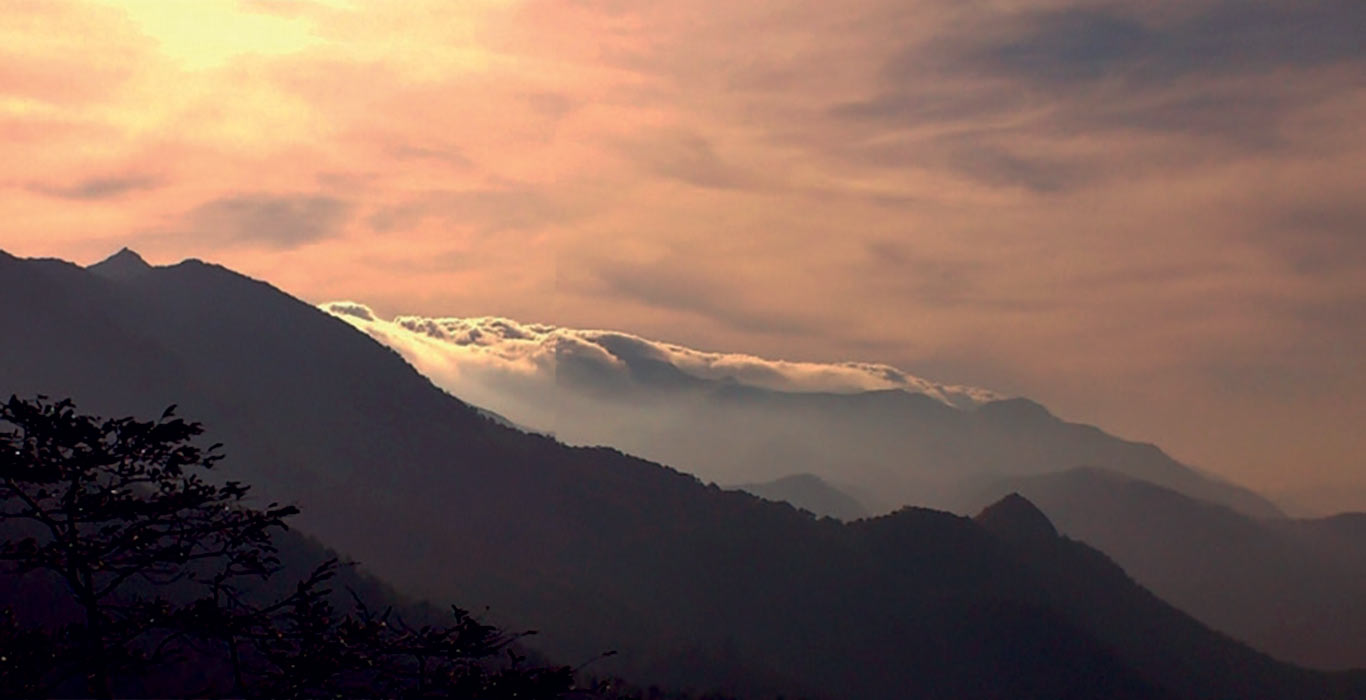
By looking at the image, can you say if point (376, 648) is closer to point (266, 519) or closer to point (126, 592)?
point (266, 519)

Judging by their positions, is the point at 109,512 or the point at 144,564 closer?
the point at 144,564

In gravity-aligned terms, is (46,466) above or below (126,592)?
above

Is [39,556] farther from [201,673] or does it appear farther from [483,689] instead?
[201,673]

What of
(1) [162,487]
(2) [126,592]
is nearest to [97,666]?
(1) [162,487]

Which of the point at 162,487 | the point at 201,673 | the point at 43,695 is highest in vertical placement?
the point at 162,487

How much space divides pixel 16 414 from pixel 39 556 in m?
4.58

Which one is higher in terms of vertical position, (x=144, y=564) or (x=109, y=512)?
(x=109, y=512)

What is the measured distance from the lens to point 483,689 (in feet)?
122

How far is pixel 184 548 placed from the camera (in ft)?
109

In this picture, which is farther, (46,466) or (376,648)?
(376,648)

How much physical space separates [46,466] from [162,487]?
10.9ft

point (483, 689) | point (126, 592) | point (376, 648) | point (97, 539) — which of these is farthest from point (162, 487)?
point (126, 592)

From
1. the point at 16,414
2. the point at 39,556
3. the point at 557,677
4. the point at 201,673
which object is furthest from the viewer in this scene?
the point at 201,673

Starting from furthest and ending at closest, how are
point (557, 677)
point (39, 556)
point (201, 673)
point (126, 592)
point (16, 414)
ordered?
1. point (126, 592)
2. point (201, 673)
3. point (557, 677)
4. point (16, 414)
5. point (39, 556)
